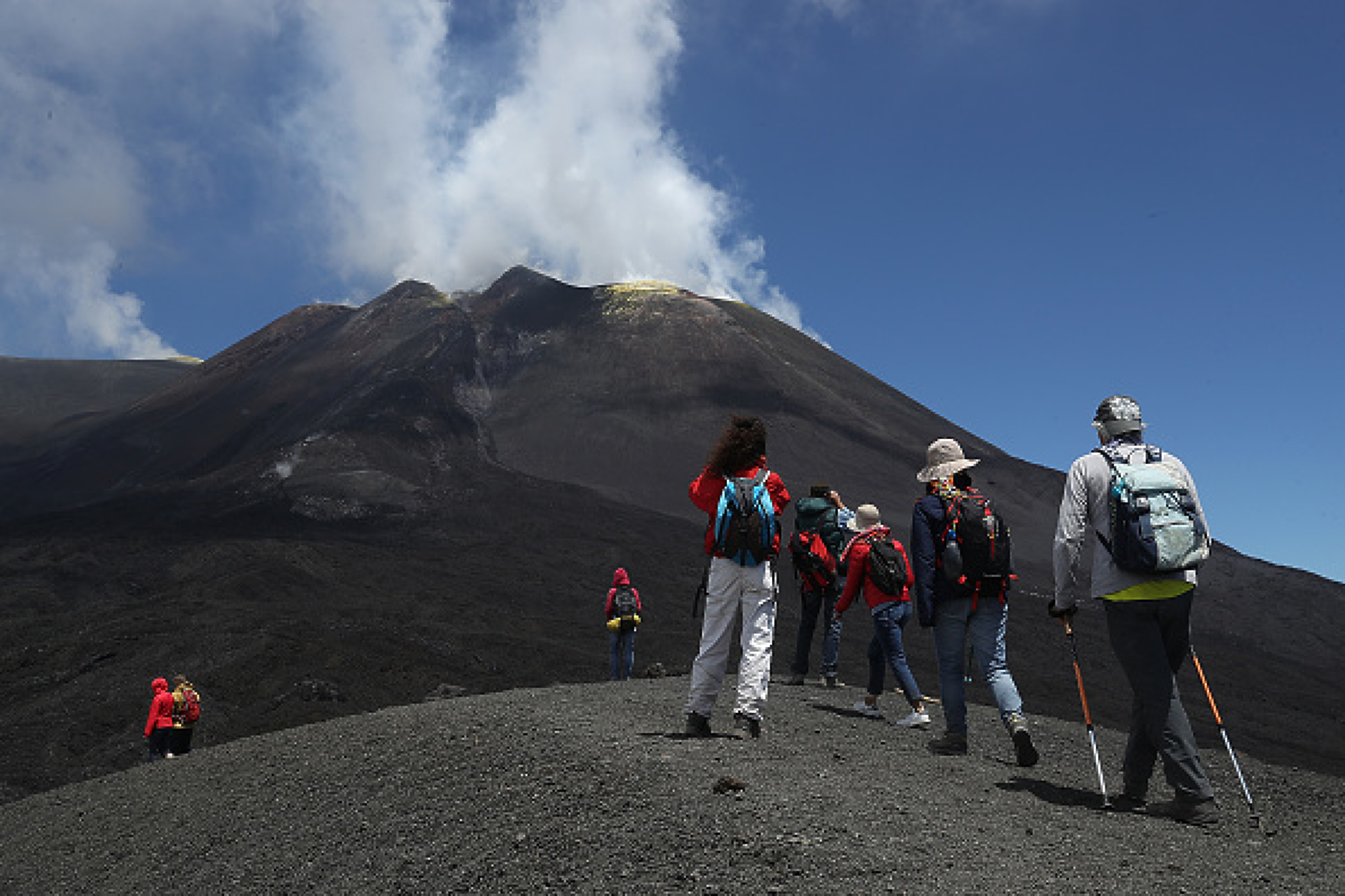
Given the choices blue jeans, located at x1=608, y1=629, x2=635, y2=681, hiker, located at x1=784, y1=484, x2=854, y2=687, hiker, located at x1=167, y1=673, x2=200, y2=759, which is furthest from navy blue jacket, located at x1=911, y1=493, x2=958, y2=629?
hiker, located at x1=167, y1=673, x2=200, y2=759

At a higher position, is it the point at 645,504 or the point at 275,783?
the point at 645,504

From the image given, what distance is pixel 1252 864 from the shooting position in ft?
11.3

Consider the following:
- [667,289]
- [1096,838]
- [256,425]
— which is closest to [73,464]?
[256,425]

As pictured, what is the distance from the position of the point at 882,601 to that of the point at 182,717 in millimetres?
7882

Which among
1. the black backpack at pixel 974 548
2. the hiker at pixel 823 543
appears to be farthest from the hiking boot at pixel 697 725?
the hiker at pixel 823 543

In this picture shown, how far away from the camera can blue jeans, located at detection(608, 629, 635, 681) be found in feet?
40.5

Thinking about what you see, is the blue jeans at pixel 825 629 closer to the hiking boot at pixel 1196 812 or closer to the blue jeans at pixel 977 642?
the blue jeans at pixel 977 642

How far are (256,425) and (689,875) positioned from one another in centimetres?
6824

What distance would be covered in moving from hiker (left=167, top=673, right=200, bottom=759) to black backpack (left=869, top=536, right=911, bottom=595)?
759 cm

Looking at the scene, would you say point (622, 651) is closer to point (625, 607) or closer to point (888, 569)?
point (625, 607)

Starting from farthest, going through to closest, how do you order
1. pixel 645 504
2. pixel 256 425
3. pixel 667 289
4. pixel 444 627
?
1. pixel 667 289
2. pixel 256 425
3. pixel 645 504
4. pixel 444 627

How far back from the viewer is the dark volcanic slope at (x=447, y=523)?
66.6 feet

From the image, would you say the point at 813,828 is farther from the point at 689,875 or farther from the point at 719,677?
the point at 719,677

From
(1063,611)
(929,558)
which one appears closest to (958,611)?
(929,558)
